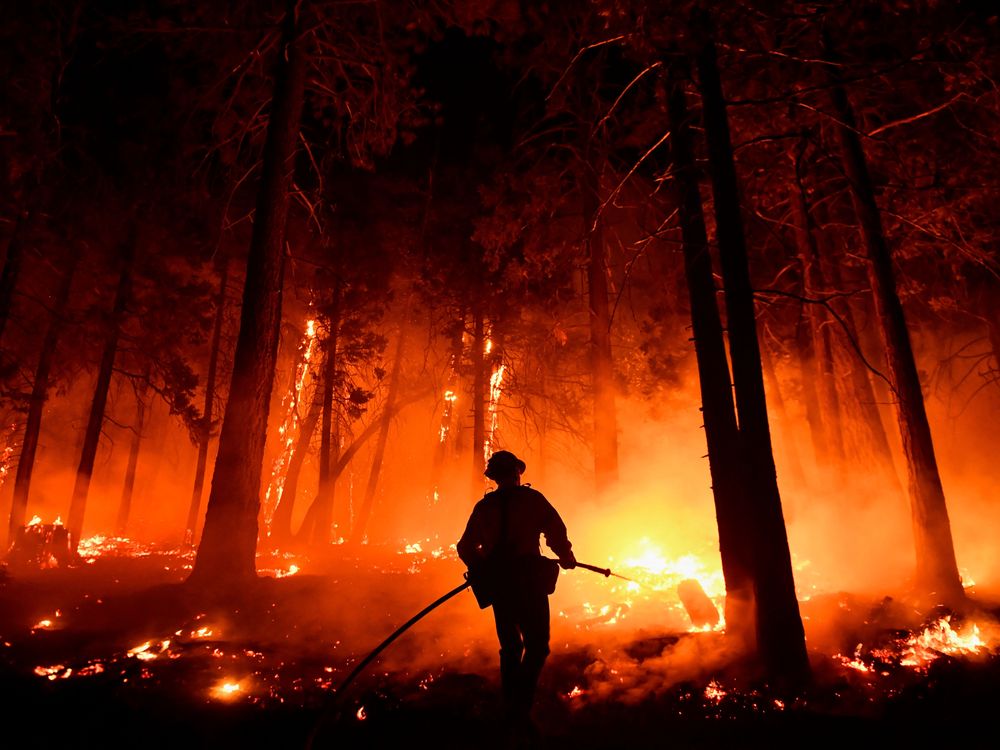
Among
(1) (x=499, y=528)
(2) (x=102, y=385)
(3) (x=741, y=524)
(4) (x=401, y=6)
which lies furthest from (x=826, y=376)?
(2) (x=102, y=385)

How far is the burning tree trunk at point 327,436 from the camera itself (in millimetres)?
17578

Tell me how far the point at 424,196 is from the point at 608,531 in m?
12.5

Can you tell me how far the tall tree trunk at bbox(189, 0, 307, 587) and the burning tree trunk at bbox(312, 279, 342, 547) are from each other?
689 centimetres

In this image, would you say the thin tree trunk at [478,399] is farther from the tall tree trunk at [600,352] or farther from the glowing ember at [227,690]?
the glowing ember at [227,690]

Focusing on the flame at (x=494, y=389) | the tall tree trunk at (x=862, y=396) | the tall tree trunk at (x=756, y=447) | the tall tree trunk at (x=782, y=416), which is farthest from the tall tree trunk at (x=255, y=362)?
the tall tree trunk at (x=782, y=416)

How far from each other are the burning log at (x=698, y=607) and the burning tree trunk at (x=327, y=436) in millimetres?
12537

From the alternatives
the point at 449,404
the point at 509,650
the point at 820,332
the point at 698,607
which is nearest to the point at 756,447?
the point at 698,607

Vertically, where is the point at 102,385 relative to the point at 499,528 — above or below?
above

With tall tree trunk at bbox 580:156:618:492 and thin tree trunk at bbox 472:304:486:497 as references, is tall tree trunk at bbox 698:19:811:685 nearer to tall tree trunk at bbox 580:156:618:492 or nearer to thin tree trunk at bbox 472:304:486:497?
tall tree trunk at bbox 580:156:618:492

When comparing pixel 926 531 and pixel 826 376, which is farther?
pixel 826 376

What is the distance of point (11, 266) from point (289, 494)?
9.67 m

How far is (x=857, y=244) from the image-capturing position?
48.6 feet

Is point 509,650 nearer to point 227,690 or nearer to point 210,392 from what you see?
point 227,690

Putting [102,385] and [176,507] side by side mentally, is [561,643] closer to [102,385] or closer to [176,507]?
[102,385]
